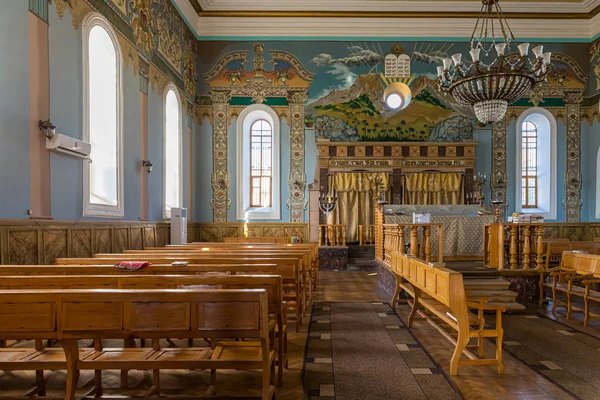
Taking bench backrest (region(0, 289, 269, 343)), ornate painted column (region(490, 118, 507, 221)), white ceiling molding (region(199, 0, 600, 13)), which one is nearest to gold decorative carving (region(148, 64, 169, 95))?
white ceiling molding (region(199, 0, 600, 13))

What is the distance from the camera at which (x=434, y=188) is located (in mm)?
13672

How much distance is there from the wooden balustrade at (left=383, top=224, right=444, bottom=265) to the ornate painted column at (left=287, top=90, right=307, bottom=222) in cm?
560

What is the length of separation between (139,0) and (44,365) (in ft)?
29.8

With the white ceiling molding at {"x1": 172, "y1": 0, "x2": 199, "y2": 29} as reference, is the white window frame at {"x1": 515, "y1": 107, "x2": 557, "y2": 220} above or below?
below

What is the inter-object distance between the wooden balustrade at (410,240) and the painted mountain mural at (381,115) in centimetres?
605

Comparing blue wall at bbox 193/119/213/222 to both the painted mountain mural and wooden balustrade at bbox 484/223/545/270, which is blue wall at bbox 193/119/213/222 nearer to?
the painted mountain mural

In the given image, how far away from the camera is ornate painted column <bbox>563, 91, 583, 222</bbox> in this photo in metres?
14.0

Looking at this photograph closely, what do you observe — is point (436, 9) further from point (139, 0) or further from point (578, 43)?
point (139, 0)

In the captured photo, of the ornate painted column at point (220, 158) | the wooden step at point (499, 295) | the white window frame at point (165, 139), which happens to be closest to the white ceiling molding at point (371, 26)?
the ornate painted column at point (220, 158)

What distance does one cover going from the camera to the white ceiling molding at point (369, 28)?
14251 mm

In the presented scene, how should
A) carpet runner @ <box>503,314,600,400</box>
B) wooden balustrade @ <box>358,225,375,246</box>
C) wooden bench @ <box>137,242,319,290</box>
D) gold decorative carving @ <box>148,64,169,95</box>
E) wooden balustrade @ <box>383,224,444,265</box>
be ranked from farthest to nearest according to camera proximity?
wooden balustrade @ <box>358,225,375,246</box>, gold decorative carving @ <box>148,64,169,95</box>, wooden bench @ <box>137,242,319,290</box>, wooden balustrade @ <box>383,224,444,265</box>, carpet runner @ <box>503,314,600,400</box>

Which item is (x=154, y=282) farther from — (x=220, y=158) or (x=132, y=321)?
(x=220, y=158)

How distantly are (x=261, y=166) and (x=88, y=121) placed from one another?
757cm

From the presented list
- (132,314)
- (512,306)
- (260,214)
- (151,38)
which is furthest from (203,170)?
(132,314)
